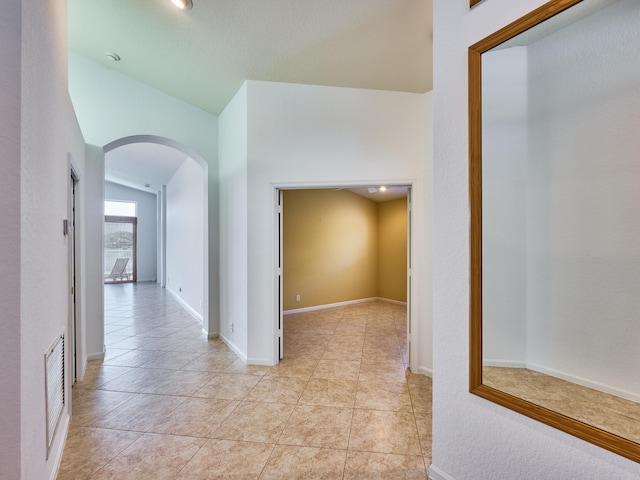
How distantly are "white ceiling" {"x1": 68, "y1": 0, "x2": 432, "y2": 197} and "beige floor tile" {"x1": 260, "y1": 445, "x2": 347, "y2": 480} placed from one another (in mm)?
3173

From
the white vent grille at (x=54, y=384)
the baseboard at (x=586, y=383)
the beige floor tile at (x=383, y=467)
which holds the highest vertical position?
the baseboard at (x=586, y=383)

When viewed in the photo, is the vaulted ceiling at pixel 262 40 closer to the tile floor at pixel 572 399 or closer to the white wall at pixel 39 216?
the white wall at pixel 39 216

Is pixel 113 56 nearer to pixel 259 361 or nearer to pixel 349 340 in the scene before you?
pixel 259 361

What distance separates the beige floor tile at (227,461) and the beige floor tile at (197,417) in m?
0.19

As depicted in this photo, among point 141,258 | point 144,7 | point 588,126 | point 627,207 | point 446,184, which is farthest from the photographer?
point 141,258

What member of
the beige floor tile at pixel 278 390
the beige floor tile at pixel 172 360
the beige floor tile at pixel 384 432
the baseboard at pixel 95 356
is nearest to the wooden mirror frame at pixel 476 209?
the beige floor tile at pixel 384 432

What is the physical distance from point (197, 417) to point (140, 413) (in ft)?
1.68

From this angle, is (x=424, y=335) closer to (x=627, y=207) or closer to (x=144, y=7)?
(x=627, y=207)

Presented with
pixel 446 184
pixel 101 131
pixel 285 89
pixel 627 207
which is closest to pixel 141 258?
pixel 101 131

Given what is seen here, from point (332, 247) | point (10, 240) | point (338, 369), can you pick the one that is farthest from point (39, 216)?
point (332, 247)

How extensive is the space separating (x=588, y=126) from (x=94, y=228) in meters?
4.51

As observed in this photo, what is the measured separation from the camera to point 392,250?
22.9 ft

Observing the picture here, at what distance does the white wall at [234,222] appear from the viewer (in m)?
3.56

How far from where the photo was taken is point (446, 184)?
1.73 meters
